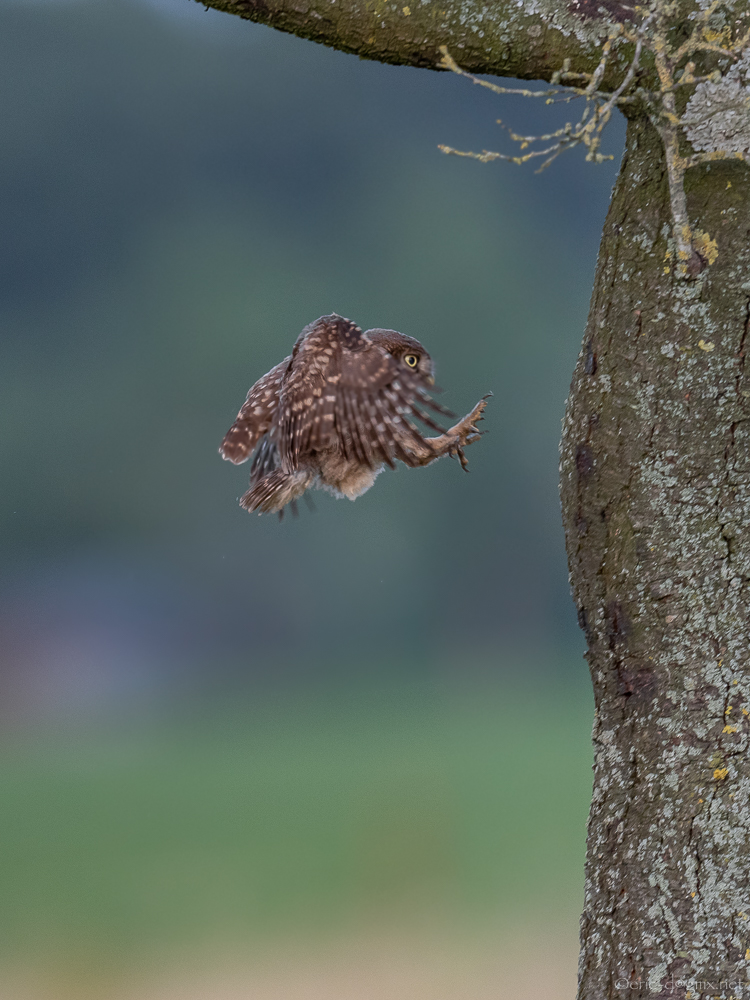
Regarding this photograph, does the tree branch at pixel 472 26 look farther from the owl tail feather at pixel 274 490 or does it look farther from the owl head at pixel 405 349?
the owl tail feather at pixel 274 490

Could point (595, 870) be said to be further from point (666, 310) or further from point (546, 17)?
point (546, 17)

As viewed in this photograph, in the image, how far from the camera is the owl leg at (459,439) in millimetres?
2650

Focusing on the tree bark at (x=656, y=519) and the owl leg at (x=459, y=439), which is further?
the owl leg at (x=459, y=439)

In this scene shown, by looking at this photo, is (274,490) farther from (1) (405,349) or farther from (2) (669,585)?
(2) (669,585)

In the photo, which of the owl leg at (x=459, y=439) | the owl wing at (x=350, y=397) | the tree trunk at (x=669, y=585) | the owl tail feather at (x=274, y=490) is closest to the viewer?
the tree trunk at (x=669, y=585)

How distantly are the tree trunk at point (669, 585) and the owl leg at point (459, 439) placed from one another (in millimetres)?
445

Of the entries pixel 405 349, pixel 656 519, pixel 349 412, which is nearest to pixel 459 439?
pixel 405 349

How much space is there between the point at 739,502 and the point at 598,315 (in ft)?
1.80

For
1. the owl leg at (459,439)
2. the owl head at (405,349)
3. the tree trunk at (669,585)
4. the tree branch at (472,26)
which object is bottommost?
the tree trunk at (669,585)

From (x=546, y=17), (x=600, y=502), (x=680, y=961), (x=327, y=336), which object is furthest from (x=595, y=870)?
(x=546, y=17)

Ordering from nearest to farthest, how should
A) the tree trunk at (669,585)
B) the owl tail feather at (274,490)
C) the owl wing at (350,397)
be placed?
the tree trunk at (669,585), the owl wing at (350,397), the owl tail feather at (274,490)

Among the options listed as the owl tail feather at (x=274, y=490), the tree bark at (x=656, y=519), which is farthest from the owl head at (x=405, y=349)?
the tree bark at (x=656, y=519)

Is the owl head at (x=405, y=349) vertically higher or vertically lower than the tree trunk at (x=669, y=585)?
higher

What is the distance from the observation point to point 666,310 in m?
2.25
